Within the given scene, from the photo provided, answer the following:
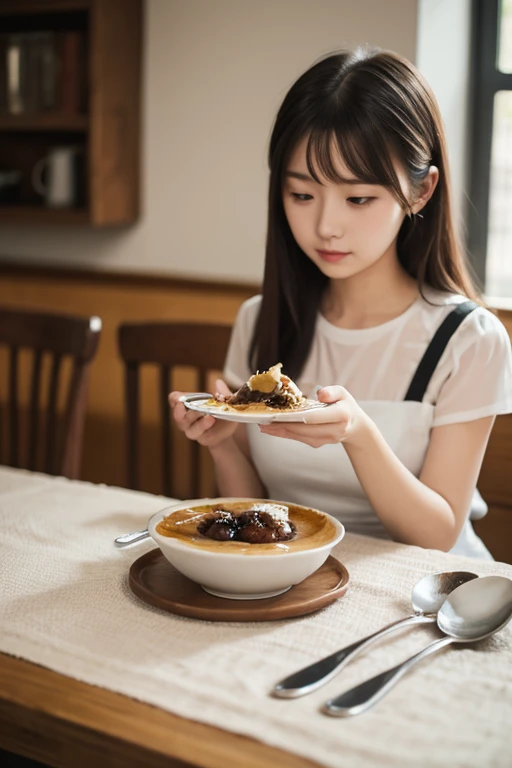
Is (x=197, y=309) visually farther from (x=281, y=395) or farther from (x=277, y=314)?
(x=281, y=395)

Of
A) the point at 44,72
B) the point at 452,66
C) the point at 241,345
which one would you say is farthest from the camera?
the point at 44,72

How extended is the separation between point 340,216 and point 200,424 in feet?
1.25

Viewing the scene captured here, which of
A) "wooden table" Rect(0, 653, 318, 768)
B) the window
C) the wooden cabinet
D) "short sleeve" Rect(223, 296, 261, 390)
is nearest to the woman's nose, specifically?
"short sleeve" Rect(223, 296, 261, 390)

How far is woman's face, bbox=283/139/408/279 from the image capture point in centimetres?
133

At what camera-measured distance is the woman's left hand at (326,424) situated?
1.10 meters

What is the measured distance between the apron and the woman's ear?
0.19 meters

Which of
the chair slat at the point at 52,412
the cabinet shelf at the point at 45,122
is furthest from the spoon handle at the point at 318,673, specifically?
the cabinet shelf at the point at 45,122

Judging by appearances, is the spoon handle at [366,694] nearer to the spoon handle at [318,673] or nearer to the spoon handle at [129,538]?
the spoon handle at [318,673]

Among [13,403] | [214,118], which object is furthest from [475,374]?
[214,118]

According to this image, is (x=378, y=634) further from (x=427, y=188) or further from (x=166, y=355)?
(x=166, y=355)

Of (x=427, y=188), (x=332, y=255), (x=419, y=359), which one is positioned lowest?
(x=419, y=359)

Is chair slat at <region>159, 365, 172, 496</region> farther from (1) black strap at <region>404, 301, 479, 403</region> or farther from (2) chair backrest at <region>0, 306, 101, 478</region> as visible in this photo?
(1) black strap at <region>404, 301, 479, 403</region>

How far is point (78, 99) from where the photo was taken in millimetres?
2594

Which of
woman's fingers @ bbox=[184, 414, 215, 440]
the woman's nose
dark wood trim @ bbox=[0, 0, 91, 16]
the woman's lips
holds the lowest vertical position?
woman's fingers @ bbox=[184, 414, 215, 440]
